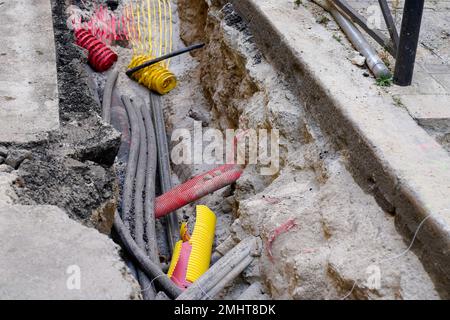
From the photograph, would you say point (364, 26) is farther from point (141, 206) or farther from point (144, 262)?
point (144, 262)

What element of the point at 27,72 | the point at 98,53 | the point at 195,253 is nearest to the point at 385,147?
the point at 195,253

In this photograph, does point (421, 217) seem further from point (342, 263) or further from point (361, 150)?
point (361, 150)

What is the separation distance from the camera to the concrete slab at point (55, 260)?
2.39m

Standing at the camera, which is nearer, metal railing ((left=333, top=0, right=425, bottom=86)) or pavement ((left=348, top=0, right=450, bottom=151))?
pavement ((left=348, top=0, right=450, bottom=151))

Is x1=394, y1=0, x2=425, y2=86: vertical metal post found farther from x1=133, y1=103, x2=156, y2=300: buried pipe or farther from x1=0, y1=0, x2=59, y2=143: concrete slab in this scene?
x1=0, y1=0, x2=59, y2=143: concrete slab

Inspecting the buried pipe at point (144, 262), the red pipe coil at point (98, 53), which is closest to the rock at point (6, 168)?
the buried pipe at point (144, 262)

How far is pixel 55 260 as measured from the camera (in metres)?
2.54

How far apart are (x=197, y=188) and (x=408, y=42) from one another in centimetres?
186

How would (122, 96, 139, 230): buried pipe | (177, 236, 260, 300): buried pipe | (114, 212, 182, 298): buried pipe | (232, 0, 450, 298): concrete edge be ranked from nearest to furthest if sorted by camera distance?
(232, 0, 450, 298): concrete edge
(177, 236, 260, 300): buried pipe
(114, 212, 182, 298): buried pipe
(122, 96, 139, 230): buried pipe

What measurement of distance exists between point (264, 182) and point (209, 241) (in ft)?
1.88

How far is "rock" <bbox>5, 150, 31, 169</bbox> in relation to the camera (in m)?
3.24

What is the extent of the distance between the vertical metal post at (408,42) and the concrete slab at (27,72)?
2192 millimetres

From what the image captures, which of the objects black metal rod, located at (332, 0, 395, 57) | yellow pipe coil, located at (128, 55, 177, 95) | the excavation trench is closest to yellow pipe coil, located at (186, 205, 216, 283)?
the excavation trench

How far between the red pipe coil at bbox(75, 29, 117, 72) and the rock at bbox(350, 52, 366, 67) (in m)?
3.40
